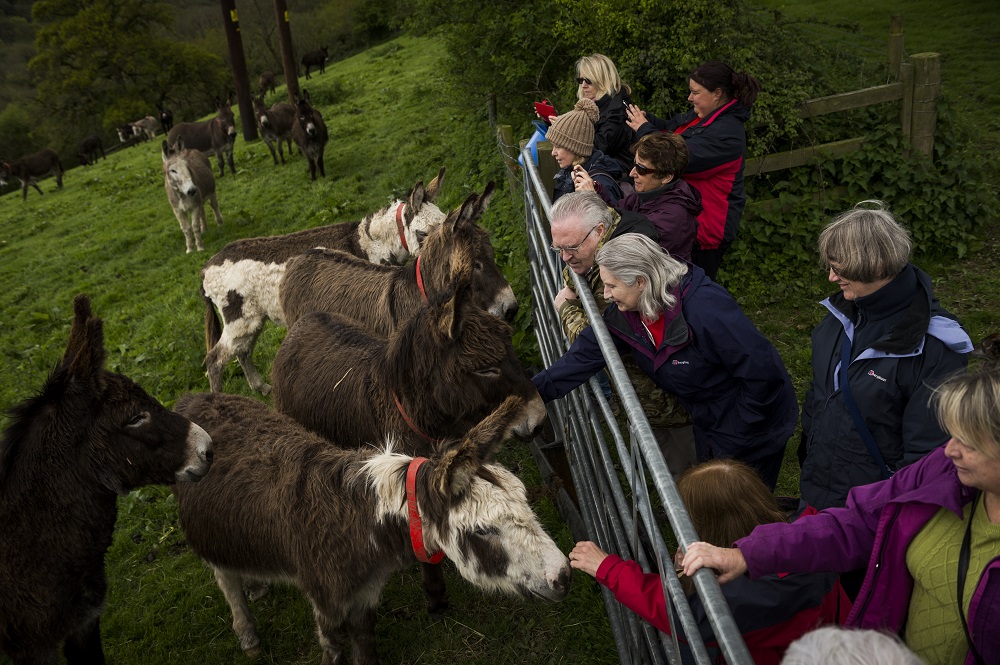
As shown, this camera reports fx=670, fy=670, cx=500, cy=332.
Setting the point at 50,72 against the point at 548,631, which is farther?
the point at 50,72

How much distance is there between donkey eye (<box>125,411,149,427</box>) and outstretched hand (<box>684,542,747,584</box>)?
2.90m

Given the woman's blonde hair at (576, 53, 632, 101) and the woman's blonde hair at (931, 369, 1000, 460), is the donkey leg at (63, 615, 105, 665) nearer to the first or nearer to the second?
the woman's blonde hair at (931, 369, 1000, 460)

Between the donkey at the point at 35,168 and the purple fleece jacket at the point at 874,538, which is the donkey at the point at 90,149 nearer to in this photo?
the donkey at the point at 35,168

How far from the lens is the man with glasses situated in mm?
3477

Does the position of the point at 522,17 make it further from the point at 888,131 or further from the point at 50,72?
the point at 50,72

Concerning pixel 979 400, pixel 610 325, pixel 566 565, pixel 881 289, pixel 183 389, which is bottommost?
pixel 183 389

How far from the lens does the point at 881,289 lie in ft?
8.61

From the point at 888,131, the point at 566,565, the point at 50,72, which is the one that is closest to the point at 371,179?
the point at 888,131

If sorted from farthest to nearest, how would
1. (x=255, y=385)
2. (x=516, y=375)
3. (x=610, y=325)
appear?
(x=255, y=385) → (x=516, y=375) → (x=610, y=325)

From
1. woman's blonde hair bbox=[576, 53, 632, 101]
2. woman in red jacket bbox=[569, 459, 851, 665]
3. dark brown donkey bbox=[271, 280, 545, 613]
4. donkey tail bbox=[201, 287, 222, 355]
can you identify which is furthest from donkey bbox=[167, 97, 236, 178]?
woman in red jacket bbox=[569, 459, 851, 665]

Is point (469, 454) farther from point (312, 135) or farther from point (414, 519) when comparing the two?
point (312, 135)

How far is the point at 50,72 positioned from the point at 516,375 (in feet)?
144

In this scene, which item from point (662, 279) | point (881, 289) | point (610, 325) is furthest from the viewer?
point (610, 325)

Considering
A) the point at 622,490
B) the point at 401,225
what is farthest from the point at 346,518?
the point at 401,225
